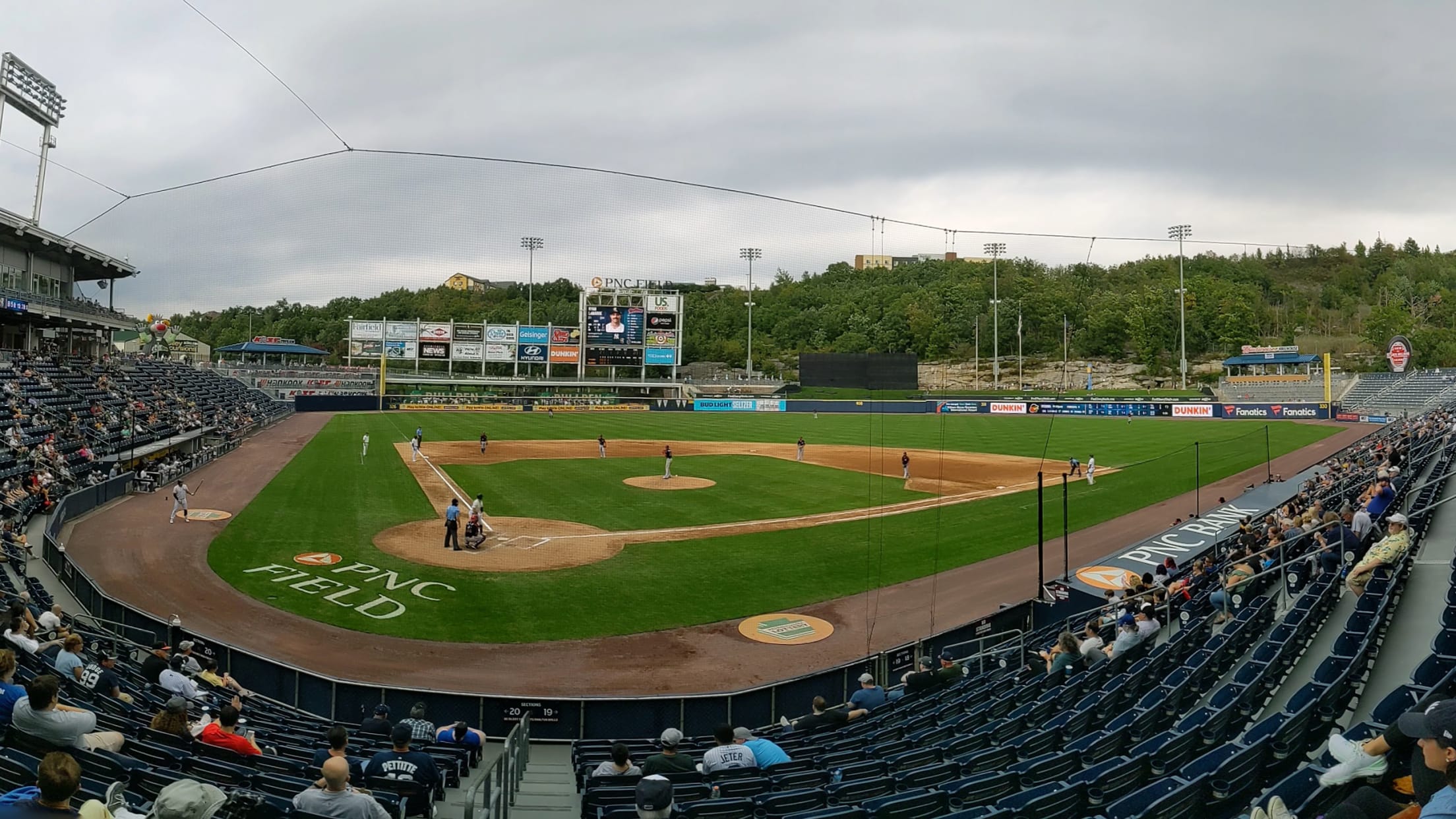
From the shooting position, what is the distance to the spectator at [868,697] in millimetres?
10172

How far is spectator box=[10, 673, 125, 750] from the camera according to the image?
5.59m

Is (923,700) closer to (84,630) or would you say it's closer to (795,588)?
(795,588)

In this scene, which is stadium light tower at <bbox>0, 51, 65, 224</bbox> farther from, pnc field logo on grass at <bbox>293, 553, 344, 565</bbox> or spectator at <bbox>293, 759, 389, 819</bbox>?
spectator at <bbox>293, 759, 389, 819</bbox>

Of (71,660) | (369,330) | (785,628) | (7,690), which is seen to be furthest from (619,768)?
(369,330)

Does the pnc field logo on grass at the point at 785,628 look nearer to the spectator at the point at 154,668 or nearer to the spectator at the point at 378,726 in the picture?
the spectator at the point at 378,726

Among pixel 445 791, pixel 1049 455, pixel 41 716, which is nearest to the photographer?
pixel 41 716

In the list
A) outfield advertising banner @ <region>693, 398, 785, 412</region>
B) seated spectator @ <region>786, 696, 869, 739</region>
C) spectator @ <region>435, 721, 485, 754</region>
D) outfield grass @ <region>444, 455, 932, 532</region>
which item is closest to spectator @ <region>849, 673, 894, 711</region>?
seated spectator @ <region>786, 696, 869, 739</region>

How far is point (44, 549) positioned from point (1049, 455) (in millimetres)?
40164

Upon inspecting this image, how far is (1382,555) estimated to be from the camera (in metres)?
8.82

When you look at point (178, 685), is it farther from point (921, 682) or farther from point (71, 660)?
point (921, 682)

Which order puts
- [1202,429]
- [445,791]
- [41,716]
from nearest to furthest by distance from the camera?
[41,716] → [445,791] → [1202,429]

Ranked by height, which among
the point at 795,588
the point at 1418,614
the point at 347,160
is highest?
the point at 347,160

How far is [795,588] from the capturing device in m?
18.0

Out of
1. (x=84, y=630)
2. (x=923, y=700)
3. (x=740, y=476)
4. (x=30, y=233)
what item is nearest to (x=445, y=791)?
(x=923, y=700)
